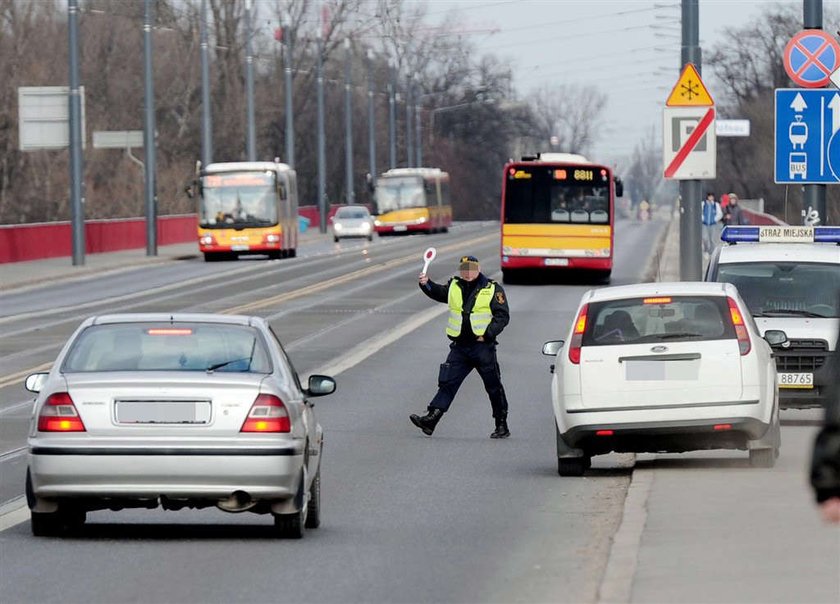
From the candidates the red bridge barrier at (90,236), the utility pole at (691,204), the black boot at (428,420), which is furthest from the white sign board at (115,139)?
the black boot at (428,420)

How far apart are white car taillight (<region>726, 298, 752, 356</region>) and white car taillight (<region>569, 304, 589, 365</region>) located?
1007 mm

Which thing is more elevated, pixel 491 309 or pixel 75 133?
pixel 75 133

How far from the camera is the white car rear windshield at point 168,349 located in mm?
11469

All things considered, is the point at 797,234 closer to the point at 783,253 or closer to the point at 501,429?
the point at 783,253

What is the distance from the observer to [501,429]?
59.6 feet

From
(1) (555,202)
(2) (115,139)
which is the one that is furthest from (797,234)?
(2) (115,139)

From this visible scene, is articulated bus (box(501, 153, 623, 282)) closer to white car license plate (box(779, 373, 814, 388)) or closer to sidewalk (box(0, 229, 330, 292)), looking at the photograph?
sidewalk (box(0, 229, 330, 292))

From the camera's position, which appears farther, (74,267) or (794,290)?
(74,267)

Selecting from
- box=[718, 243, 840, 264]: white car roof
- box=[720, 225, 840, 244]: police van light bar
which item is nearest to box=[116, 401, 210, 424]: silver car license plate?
box=[718, 243, 840, 264]: white car roof

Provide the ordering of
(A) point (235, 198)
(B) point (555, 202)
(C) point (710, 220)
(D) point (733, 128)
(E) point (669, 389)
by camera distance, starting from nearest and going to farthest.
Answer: (E) point (669, 389) → (D) point (733, 128) → (B) point (555, 202) → (C) point (710, 220) → (A) point (235, 198)

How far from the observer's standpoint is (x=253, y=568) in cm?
1045

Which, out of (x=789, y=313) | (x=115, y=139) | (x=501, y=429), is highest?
(x=115, y=139)

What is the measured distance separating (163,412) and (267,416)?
53cm

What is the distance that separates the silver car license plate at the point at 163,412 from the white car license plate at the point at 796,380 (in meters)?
8.37
